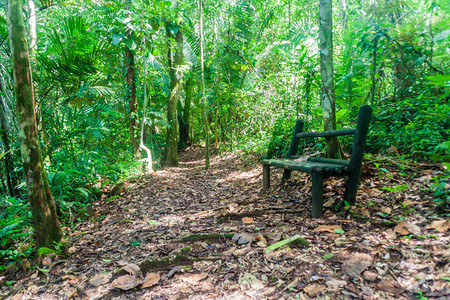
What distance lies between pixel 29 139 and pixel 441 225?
11.8 feet

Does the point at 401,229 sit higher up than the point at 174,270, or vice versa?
the point at 401,229

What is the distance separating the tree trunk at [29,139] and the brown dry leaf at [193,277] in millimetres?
1397

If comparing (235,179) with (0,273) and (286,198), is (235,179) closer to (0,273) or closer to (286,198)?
(286,198)

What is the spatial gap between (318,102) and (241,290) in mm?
5515

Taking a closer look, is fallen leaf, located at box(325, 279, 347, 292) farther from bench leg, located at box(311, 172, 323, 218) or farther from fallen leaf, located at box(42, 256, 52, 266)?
fallen leaf, located at box(42, 256, 52, 266)

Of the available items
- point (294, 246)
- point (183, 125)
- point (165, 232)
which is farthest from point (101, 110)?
point (183, 125)

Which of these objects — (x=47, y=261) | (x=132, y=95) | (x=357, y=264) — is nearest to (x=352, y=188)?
(x=357, y=264)

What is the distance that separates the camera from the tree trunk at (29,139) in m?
2.29

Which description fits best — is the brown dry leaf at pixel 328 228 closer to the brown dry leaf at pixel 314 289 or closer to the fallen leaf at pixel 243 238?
the fallen leaf at pixel 243 238

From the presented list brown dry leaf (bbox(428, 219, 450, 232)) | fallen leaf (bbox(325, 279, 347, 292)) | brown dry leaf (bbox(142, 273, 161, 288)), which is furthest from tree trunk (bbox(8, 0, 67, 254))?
brown dry leaf (bbox(428, 219, 450, 232))

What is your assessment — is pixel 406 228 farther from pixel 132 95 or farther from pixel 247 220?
pixel 132 95

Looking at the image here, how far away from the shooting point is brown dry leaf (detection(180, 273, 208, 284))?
1.88m

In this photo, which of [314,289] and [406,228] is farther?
[406,228]

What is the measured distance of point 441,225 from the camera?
6.64 feet
